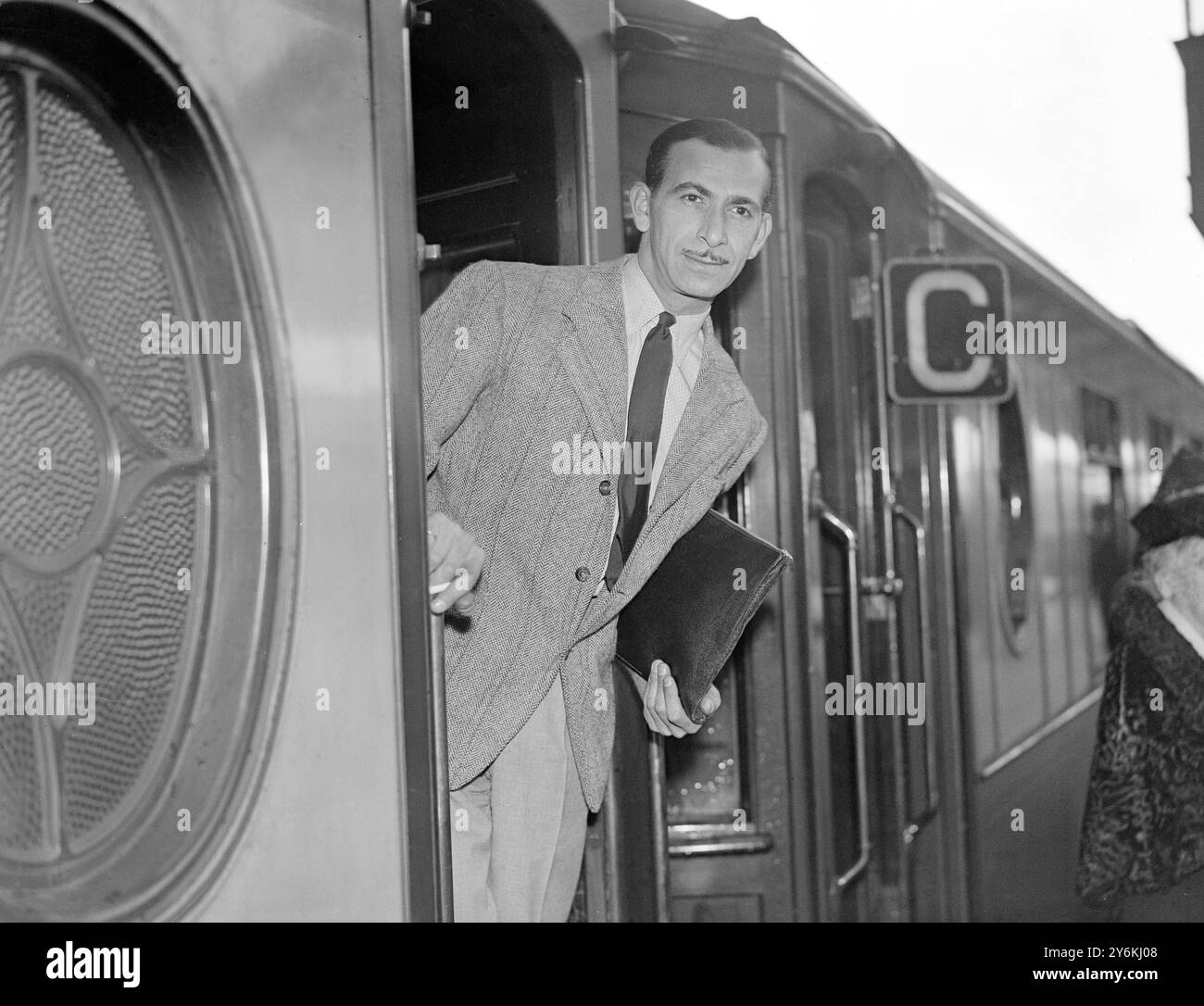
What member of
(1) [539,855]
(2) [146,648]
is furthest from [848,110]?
(2) [146,648]

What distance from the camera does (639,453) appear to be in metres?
1.88

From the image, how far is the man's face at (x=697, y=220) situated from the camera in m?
1.94

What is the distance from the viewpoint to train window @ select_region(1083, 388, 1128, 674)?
2.67m

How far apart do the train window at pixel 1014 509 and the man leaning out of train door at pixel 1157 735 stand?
637 mm

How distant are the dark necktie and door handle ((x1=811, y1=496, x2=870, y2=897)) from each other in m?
0.52

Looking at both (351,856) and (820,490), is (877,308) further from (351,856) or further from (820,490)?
(351,856)

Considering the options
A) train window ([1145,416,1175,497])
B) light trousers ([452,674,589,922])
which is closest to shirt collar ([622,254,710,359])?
light trousers ([452,674,589,922])

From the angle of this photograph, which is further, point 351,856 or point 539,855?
point 539,855

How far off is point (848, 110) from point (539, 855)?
51.1 inches
